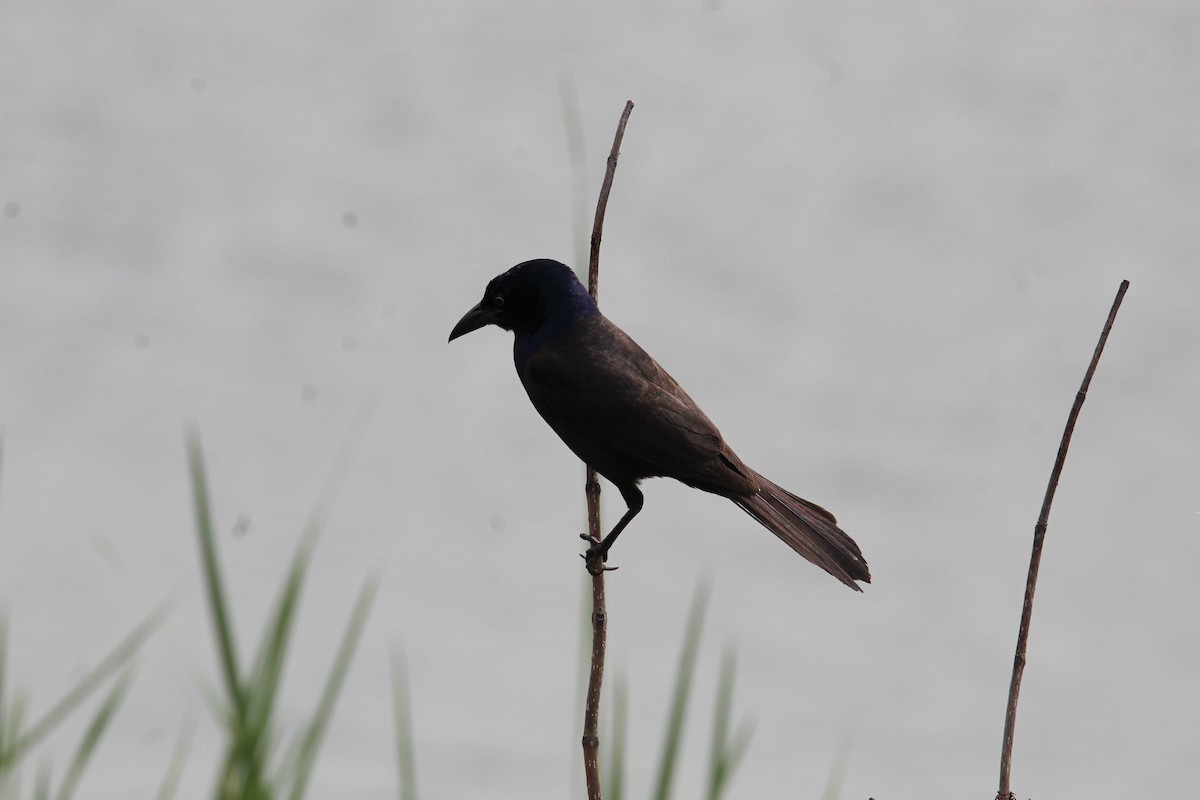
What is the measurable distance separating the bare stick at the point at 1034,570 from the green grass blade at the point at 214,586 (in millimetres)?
1190

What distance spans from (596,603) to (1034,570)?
3.13 feet

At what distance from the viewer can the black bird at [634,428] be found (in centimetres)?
339

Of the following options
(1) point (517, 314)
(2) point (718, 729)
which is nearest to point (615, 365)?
(1) point (517, 314)

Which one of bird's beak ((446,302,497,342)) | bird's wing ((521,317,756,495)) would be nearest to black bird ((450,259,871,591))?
bird's wing ((521,317,756,495))

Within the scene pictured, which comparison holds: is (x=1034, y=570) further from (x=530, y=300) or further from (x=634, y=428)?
(x=530, y=300)

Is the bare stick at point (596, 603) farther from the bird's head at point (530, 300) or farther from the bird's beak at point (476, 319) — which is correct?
the bird's beak at point (476, 319)

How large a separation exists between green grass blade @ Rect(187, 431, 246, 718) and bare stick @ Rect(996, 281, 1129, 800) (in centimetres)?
119

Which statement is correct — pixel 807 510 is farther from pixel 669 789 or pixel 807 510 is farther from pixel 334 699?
pixel 334 699

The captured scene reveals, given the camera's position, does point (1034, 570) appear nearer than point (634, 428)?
Yes

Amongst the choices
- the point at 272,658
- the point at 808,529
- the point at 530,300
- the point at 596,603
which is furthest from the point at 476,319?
the point at 272,658

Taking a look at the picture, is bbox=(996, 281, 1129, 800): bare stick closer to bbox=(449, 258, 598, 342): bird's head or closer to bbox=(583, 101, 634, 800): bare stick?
bbox=(583, 101, 634, 800): bare stick

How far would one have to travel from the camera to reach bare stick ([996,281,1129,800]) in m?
1.97

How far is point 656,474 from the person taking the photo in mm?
3467

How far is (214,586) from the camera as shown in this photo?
1.70m
